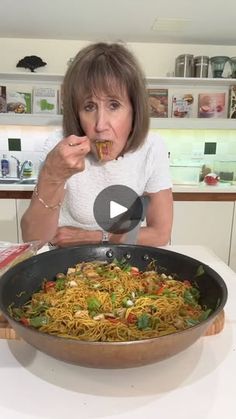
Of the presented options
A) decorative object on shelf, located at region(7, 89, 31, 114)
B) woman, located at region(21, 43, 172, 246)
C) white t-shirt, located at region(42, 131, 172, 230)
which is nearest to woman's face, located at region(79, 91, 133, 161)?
woman, located at region(21, 43, 172, 246)

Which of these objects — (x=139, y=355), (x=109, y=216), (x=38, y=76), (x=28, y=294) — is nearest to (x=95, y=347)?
(x=139, y=355)

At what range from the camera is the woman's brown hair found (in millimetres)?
1114

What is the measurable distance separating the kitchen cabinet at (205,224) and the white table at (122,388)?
2314 mm

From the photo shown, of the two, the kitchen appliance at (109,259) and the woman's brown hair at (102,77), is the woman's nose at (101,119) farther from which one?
the kitchen appliance at (109,259)

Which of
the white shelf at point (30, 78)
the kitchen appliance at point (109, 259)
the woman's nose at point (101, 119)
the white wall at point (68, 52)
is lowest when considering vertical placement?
the kitchen appliance at point (109, 259)

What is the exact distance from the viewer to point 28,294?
2.57ft

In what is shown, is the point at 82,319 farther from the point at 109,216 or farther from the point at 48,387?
the point at 109,216

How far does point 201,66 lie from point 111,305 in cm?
298

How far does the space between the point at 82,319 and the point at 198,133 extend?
10.3 ft

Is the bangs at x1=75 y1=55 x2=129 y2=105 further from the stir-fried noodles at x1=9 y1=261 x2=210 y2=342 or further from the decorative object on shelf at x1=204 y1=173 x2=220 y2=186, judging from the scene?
the decorative object on shelf at x1=204 y1=173 x2=220 y2=186

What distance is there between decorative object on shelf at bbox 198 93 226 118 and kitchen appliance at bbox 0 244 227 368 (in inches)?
112

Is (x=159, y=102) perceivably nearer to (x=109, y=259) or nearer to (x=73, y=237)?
(x=73, y=237)
